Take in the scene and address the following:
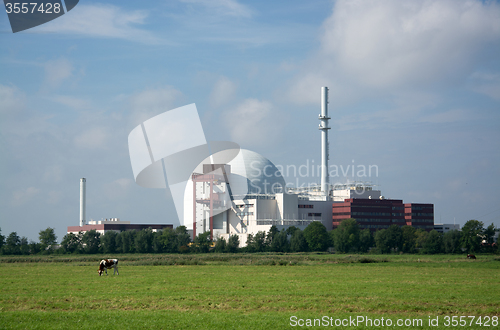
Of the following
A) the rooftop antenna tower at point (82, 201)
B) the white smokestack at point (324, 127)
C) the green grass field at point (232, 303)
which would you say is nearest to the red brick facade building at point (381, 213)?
the white smokestack at point (324, 127)

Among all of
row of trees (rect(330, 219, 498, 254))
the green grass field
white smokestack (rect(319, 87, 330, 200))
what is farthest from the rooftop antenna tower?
the green grass field

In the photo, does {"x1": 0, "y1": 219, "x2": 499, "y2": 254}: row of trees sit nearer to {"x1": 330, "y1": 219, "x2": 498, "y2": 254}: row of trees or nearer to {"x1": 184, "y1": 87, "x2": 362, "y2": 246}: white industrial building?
{"x1": 330, "y1": 219, "x2": 498, "y2": 254}: row of trees

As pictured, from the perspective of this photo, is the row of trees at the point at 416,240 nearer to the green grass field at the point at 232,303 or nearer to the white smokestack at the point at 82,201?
the green grass field at the point at 232,303

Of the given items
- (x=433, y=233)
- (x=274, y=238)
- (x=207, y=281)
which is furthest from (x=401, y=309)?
(x=274, y=238)

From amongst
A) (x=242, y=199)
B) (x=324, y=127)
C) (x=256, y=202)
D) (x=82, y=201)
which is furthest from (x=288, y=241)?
(x=82, y=201)

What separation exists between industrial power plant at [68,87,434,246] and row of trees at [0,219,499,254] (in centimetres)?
727

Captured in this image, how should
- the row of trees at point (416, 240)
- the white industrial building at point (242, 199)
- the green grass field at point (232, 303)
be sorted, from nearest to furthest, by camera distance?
the green grass field at point (232, 303)
the row of trees at point (416, 240)
the white industrial building at point (242, 199)

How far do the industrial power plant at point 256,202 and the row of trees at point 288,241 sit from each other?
7266 millimetres

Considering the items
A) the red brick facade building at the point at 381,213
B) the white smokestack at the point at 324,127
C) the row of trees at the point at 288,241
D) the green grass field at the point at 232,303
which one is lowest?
the row of trees at the point at 288,241

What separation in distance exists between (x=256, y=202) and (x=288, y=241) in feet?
47.0

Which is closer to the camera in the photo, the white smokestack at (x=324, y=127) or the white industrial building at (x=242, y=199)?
the white industrial building at (x=242, y=199)

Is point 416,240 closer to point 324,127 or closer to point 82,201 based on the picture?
point 324,127

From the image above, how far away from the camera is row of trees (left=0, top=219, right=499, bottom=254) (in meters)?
89.1

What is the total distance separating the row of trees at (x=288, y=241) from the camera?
8906 centimetres
